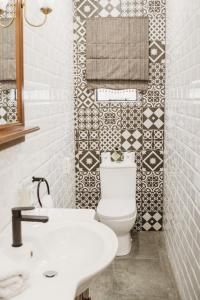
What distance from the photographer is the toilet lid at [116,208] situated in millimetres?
3309

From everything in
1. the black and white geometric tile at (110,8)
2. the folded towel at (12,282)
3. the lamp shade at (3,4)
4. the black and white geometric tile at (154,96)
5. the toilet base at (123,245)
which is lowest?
the toilet base at (123,245)

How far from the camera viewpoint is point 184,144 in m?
2.57

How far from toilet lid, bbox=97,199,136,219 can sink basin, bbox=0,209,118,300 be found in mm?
1350

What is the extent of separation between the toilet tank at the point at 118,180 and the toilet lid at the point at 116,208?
10 centimetres

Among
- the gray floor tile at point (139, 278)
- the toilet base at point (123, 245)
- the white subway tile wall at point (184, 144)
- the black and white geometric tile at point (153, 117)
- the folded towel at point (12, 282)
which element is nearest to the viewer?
the folded towel at point (12, 282)

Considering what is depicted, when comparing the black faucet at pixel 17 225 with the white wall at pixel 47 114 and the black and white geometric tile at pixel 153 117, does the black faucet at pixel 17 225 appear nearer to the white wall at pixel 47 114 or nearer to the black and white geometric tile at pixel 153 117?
the white wall at pixel 47 114

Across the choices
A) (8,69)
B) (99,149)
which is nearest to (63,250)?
(8,69)

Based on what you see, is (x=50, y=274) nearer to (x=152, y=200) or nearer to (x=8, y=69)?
(x=8, y=69)

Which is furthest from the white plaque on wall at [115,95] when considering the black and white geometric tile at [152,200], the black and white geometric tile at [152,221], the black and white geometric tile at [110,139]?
the black and white geometric tile at [152,221]

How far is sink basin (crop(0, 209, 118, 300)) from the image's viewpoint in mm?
1257

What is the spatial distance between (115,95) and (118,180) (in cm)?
92

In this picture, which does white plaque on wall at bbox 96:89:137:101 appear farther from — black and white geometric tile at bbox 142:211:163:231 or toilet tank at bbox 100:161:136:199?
black and white geometric tile at bbox 142:211:163:231

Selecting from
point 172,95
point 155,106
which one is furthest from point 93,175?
point 172,95

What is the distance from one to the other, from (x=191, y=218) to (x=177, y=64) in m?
1.32
